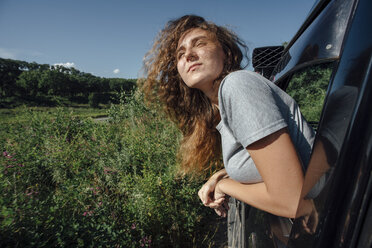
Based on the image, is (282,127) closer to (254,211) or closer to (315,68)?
(254,211)

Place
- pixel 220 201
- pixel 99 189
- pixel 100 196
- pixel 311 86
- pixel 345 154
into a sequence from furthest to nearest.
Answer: pixel 99 189
pixel 100 196
pixel 311 86
pixel 220 201
pixel 345 154

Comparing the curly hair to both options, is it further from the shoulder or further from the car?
the car

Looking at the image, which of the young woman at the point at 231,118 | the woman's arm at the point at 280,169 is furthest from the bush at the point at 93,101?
the woman's arm at the point at 280,169

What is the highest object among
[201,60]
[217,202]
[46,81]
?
[46,81]

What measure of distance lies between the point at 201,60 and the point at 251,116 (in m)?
0.74

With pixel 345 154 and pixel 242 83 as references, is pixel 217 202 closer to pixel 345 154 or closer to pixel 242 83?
pixel 242 83

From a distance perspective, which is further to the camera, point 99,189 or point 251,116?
point 99,189

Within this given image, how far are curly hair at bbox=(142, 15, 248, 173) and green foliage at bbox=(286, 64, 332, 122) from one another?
553 millimetres

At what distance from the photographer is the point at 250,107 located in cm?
77

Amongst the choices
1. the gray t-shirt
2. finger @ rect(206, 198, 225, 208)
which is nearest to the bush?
finger @ rect(206, 198, 225, 208)

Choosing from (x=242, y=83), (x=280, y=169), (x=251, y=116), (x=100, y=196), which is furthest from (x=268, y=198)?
(x=100, y=196)

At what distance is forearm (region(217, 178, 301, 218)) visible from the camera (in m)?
0.75

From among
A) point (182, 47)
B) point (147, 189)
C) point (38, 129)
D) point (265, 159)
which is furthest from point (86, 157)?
point (265, 159)

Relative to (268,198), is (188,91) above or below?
above
